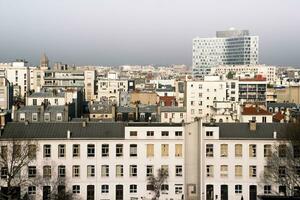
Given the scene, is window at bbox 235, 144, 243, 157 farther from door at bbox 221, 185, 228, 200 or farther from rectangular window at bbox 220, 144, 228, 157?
door at bbox 221, 185, 228, 200

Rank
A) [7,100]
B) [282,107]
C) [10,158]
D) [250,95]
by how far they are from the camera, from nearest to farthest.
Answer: [10,158]
[282,107]
[7,100]
[250,95]

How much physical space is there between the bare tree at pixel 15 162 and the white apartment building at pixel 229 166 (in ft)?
46.7

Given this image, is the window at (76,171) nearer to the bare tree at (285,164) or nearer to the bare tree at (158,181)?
the bare tree at (158,181)

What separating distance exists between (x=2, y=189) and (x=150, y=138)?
45.4 ft

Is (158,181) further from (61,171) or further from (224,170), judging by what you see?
(61,171)

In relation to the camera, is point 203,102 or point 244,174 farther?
point 203,102

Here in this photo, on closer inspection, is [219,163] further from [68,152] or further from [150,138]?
[68,152]

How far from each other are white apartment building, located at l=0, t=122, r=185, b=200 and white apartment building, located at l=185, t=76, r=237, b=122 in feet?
146

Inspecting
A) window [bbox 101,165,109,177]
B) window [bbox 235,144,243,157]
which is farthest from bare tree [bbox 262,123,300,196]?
window [bbox 101,165,109,177]

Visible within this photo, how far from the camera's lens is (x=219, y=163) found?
5538cm

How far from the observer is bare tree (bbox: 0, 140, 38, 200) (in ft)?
173

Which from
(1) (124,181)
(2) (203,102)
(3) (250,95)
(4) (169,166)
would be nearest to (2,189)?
(1) (124,181)

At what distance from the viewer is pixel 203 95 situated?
10594 centimetres

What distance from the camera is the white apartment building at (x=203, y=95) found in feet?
339
